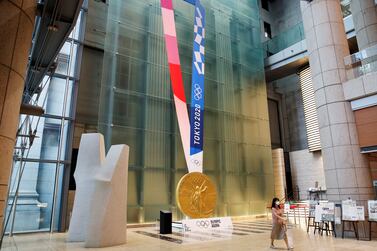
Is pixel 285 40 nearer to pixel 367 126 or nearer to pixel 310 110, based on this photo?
pixel 310 110

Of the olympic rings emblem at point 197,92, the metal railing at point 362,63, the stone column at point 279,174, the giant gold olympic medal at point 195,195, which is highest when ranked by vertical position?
the olympic rings emblem at point 197,92

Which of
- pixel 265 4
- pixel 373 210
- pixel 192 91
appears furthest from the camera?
pixel 265 4

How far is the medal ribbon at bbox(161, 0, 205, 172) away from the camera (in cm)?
1220

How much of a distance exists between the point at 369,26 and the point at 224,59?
752 centimetres

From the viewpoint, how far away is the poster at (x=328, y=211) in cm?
862

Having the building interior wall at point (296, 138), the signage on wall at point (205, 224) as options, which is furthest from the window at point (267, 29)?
Answer: the signage on wall at point (205, 224)

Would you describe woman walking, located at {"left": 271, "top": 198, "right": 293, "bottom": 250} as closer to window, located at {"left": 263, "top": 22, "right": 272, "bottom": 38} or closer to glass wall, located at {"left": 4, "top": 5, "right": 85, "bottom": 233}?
glass wall, located at {"left": 4, "top": 5, "right": 85, "bottom": 233}

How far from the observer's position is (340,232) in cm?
871

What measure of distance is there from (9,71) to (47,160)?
9388 millimetres

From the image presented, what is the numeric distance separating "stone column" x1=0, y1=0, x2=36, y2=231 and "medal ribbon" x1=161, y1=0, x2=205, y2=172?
8.74 meters

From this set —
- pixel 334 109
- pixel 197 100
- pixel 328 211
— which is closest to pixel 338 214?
pixel 328 211

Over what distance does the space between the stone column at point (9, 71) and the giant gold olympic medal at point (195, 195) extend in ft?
26.4

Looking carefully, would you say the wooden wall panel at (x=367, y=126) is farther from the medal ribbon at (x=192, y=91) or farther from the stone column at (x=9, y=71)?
the stone column at (x=9, y=71)

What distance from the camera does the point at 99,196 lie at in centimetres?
729
